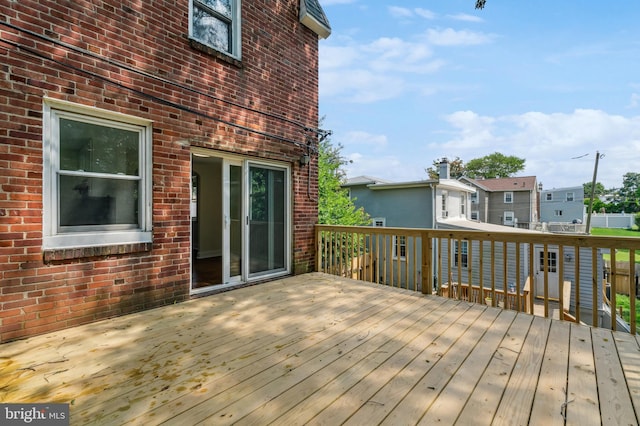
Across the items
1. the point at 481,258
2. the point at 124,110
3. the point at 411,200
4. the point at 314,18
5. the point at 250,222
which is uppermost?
the point at 314,18

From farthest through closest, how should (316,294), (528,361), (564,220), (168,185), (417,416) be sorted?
(564,220)
(316,294)
(168,185)
(528,361)
(417,416)

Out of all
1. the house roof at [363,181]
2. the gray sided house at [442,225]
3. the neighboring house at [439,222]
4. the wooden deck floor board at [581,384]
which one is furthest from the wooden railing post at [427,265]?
the house roof at [363,181]

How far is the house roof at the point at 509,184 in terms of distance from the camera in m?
20.6

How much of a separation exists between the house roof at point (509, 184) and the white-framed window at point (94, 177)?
21834 millimetres

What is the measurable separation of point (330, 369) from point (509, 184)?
24.4 m

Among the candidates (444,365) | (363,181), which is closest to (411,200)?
(363,181)

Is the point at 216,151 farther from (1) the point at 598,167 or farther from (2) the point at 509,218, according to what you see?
(2) the point at 509,218

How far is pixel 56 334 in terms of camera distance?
2.52m

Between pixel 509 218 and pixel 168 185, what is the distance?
2396 cm

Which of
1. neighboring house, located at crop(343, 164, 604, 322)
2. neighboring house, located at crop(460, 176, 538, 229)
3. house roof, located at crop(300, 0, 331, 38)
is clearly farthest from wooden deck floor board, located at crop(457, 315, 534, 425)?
neighboring house, located at crop(460, 176, 538, 229)

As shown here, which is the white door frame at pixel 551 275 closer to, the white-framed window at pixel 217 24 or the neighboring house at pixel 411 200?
the neighboring house at pixel 411 200

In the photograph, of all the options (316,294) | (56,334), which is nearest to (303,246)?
(316,294)

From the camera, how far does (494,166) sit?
37781mm

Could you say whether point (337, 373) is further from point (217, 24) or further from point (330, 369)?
point (217, 24)
